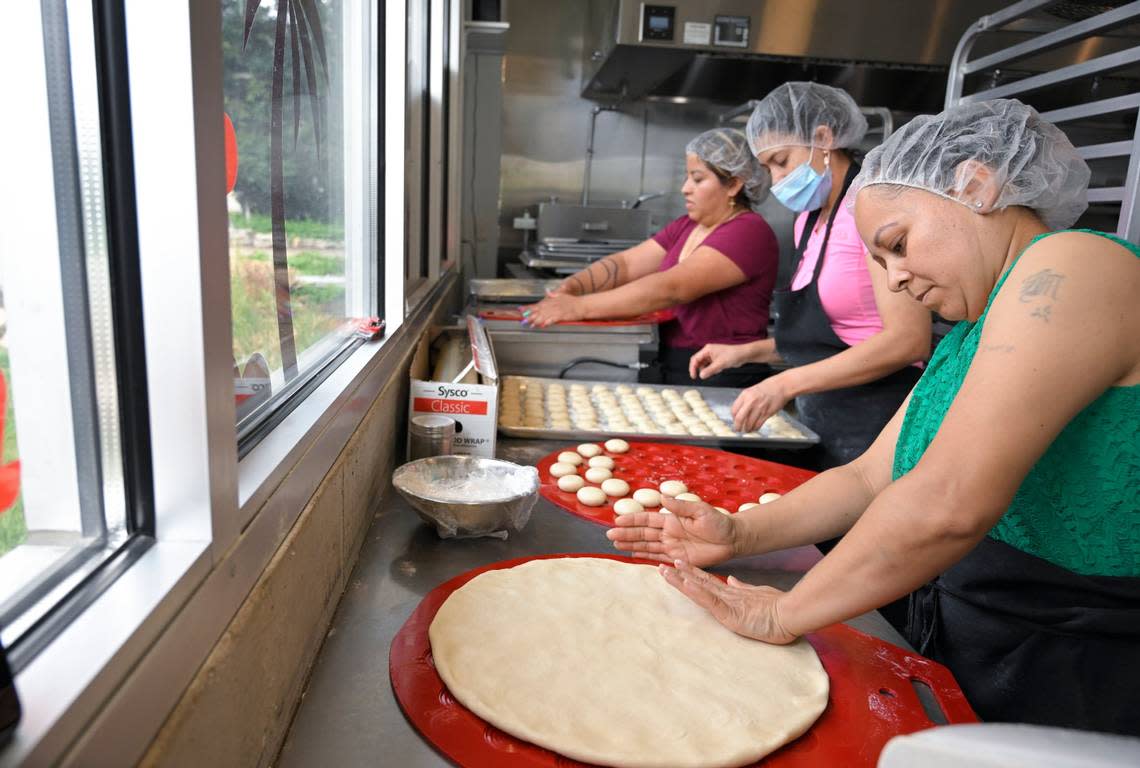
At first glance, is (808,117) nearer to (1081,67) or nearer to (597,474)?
(1081,67)

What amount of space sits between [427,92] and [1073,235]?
2504 millimetres

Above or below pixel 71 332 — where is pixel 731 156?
above

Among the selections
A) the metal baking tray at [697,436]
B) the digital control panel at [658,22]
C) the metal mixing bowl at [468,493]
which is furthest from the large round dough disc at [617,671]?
the digital control panel at [658,22]

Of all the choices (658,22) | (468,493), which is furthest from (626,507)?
(658,22)

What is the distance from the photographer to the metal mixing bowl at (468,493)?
1314 mm

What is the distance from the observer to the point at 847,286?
2.28m

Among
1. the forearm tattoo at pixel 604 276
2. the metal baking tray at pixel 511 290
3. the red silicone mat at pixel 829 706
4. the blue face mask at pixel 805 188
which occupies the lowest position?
the red silicone mat at pixel 829 706

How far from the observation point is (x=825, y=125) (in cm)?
244

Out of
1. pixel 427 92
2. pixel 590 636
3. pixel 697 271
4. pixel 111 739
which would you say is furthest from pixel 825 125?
pixel 111 739

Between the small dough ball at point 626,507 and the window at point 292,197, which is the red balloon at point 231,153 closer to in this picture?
the window at point 292,197

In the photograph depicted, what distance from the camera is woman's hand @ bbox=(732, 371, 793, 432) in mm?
2104

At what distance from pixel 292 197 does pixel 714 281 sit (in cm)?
177

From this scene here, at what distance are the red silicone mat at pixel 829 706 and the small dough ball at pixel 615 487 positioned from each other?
554 millimetres

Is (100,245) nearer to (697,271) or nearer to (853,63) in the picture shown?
(697,271)
